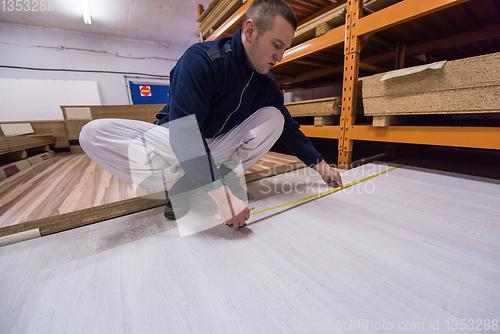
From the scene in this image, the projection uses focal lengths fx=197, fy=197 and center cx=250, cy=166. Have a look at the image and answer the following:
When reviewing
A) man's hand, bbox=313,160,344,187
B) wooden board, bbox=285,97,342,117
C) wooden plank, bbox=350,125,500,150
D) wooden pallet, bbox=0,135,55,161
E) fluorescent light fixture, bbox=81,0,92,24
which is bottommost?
man's hand, bbox=313,160,344,187

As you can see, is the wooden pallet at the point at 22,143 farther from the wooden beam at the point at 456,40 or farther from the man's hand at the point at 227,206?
the wooden beam at the point at 456,40

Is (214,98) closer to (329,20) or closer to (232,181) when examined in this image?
(232,181)

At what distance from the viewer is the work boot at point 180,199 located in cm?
75

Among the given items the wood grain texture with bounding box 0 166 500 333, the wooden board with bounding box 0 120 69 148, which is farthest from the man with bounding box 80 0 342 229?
the wooden board with bounding box 0 120 69 148

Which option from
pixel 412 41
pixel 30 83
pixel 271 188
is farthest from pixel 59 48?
pixel 412 41

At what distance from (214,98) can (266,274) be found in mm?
614

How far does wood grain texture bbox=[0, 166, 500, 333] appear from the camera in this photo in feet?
1.17

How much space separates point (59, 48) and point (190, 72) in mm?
4748

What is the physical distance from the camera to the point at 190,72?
0.61 meters

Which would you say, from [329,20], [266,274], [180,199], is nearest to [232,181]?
[180,199]

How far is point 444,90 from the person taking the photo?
0.93 meters

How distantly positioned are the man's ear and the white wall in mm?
4613

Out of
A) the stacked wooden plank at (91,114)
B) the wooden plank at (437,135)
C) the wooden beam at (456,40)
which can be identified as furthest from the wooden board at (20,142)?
the wooden beam at (456,40)

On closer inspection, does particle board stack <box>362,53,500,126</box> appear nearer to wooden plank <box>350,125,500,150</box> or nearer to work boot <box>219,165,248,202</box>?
wooden plank <box>350,125,500,150</box>
